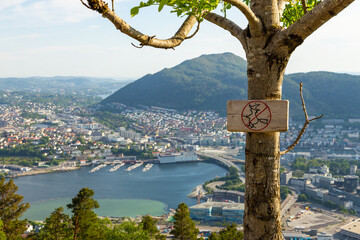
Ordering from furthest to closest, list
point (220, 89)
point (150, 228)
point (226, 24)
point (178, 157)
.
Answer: point (220, 89), point (178, 157), point (150, 228), point (226, 24)

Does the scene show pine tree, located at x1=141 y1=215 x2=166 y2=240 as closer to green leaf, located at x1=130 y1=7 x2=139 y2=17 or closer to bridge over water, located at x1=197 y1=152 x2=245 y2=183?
green leaf, located at x1=130 y1=7 x2=139 y2=17

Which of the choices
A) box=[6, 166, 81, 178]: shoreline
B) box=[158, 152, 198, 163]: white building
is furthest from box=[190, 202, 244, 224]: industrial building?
box=[158, 152, 198, 163]: white building

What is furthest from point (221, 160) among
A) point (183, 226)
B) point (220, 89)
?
point (220, 89)

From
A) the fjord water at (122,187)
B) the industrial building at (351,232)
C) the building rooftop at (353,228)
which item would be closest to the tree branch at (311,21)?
the industrial building at (351,232)

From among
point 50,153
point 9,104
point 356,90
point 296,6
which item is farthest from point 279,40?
point 9,104

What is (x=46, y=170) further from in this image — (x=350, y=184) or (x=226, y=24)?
(x=226, y=24)
